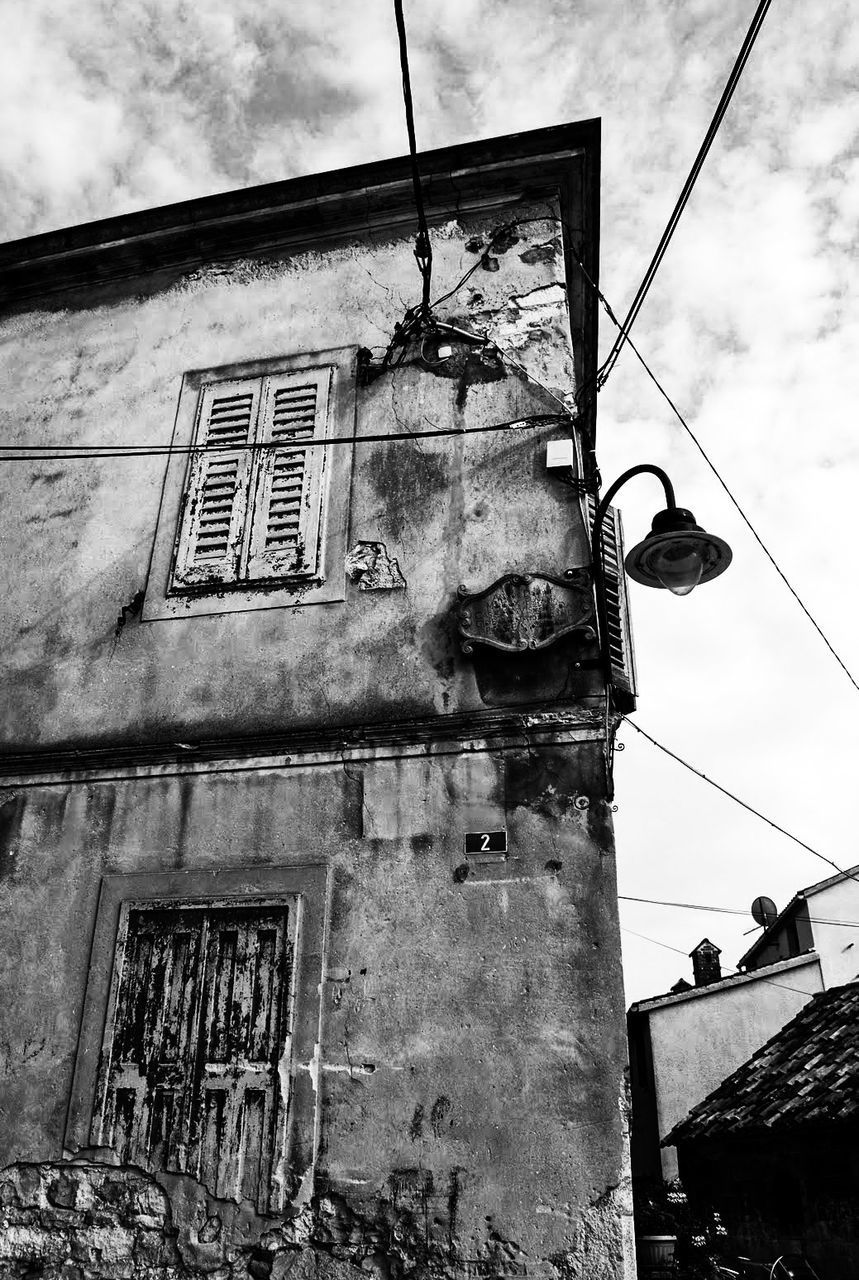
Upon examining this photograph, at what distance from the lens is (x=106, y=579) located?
7.47 meters

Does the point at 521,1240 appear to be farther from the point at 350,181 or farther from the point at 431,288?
the point at 350,181

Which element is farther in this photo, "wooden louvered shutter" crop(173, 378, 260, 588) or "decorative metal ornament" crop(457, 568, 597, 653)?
"wooden louvered shutter" crop(173, 378, 260, 588)

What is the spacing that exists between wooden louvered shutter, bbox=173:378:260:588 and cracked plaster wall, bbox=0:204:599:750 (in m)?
0.28

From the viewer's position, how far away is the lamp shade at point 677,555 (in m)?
6.09

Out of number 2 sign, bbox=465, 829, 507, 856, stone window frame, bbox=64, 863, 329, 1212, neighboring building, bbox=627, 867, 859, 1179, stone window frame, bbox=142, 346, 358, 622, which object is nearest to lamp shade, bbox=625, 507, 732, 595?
number 2 sign, bbox=465, 829, 507, 856

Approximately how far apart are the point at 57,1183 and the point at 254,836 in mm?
2104

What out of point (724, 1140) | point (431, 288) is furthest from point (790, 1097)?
point (431, 288)

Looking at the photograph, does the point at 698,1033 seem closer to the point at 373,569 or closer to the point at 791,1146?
the point at 791,1146

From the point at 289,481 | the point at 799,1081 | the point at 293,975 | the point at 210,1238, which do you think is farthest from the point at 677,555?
the point at 799,1081

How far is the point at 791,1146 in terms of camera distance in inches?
474

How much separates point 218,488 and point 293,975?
11.7 ft

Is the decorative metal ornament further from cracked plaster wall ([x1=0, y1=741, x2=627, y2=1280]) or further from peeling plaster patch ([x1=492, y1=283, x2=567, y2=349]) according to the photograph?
peeling plaster patch ([x1=492, y1=283, x2=567, y2=349])

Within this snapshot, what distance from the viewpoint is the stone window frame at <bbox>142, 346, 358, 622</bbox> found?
23.0 ft

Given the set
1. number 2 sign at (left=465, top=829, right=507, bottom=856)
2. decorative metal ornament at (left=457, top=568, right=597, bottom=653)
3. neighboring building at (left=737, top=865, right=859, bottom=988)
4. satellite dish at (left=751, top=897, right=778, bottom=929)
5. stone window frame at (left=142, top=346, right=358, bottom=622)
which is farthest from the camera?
satellite dish at (left=751, top=897, right=778, bottom=929)
